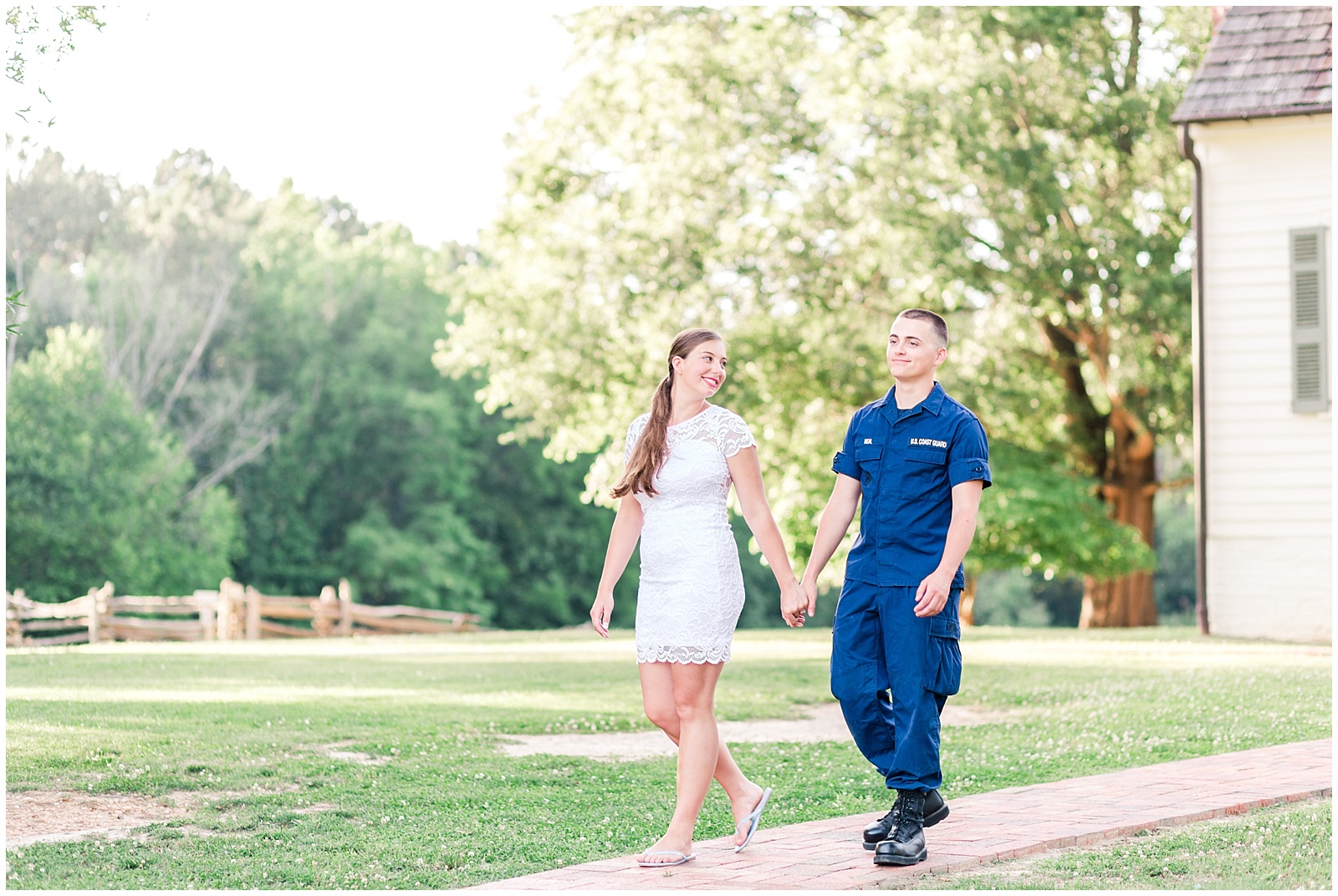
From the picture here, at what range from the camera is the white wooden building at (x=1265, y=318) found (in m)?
17.3

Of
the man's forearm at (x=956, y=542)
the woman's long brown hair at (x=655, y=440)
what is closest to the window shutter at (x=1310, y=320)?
the man's forearm at (x=956, y=542)

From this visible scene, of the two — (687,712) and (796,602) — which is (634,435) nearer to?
(796,602)

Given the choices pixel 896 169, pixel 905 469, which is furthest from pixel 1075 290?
pixel 905 469

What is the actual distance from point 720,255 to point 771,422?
280 cm

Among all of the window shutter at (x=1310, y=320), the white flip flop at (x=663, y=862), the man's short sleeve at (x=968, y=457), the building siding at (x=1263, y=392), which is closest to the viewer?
the white flip flop at (x=663, y=862)

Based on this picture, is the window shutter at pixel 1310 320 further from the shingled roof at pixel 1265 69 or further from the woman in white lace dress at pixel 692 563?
the woman in white lace dress at pixel 692 563

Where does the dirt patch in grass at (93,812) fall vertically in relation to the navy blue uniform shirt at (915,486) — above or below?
below

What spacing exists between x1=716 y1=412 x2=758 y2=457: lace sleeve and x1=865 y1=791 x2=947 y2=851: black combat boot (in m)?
1.46

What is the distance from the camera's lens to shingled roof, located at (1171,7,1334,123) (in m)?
17.1

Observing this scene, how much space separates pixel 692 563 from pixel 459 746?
399cm

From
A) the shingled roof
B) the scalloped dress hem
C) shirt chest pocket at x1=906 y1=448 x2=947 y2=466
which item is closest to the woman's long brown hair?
the scalloped dress hem

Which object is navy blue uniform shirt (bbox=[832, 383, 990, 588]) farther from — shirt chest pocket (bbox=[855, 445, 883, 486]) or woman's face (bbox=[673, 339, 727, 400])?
woman's face (bbox=[673, 339, 727, 400])

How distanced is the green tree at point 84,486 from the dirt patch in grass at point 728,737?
29.6 meters

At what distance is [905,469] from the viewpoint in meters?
5.84
